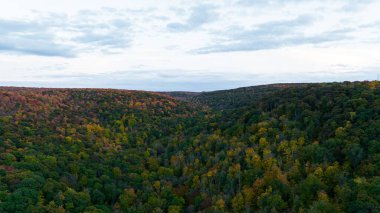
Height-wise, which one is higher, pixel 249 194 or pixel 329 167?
pixel 329 167

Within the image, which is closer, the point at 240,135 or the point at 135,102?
the point at 240,135

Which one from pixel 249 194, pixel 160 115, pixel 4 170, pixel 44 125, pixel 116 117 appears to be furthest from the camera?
pixel 160 115

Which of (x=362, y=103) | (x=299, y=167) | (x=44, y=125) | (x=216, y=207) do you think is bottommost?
(x=216, y=207)

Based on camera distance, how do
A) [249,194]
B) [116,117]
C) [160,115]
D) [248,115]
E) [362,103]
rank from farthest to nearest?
[160,115] < [116,117] < [248,115] < [362,103] < [249,194]

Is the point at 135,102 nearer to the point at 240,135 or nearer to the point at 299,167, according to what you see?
the point at 240,135

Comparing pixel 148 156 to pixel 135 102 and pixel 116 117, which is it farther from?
pixel 135 102

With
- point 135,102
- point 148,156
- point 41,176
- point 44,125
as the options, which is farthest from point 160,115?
point 41,176

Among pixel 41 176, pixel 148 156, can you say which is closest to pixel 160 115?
pixel 148 156
